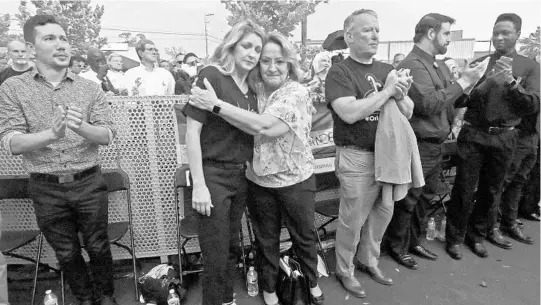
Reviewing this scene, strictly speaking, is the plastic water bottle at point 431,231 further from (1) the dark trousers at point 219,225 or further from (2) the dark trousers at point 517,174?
(1) the dark trousers at point 219,225

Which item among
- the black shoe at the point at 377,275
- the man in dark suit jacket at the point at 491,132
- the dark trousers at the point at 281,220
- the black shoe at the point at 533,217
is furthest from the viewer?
the black shoe at the point at 533,217

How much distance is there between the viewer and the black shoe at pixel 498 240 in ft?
12.2

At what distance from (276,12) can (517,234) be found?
456 inches

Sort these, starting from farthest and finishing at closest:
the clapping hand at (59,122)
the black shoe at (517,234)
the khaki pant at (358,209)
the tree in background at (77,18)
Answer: the tree in background at (77,18)
the black shoe at (517,234)
the khaki pant at (358,209)
the clapping hand at (59,122)

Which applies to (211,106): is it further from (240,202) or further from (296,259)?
(296,259)

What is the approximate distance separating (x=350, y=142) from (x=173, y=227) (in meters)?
1.79

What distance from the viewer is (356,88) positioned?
263 cm

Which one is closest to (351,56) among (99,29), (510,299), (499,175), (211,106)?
(211,106)

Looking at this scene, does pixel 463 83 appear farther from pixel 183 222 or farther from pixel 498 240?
pixel 183 222

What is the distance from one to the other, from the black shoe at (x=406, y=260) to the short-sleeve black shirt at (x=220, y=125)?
2.08 metres

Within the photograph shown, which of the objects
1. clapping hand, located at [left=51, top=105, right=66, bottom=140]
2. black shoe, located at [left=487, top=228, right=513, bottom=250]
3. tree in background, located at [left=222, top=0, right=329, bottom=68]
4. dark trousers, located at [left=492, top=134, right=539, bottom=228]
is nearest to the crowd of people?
clapping hand, located at [left=51, top=105, right=66, bottom=140]

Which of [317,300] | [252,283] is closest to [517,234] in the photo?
[317,300]

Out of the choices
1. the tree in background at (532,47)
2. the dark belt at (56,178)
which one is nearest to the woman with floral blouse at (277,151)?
the dark belt at (56,178)

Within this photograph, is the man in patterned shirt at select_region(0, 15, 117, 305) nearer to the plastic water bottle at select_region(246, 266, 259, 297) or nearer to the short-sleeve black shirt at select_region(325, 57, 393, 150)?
the plastic water bottle at select_region(246, 266, 259, 297)
